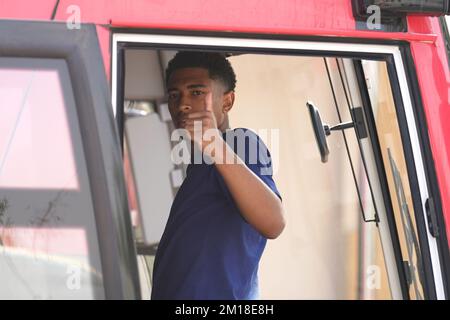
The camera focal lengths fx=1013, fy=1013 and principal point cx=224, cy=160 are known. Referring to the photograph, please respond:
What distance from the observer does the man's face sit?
2.84 meters

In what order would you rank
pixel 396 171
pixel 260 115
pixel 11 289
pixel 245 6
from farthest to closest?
pixel 260 115 → pixel 396 171 → pixel 245 6 → pixel 11 289

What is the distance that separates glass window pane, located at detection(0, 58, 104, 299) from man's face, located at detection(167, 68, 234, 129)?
33.1 inches

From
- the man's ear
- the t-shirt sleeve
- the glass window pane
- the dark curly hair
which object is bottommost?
the glass window pane

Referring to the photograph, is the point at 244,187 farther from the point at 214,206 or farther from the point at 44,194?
the point at 44,194

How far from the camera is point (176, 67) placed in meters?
2.95

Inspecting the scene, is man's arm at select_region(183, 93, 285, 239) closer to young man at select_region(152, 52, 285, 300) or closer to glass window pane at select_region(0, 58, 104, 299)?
young man at select_region(152, 52, 285, 300)

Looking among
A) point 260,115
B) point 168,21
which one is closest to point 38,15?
point 168,21

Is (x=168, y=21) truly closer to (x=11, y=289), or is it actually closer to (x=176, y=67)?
(x=176, y=67)

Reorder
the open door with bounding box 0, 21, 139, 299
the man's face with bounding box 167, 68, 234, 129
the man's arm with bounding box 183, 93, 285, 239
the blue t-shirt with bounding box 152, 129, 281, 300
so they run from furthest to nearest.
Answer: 1. the man's face with bounding box 167, 68, 234, 129
2. the blue t-shirt with bounding box 152, 129, 281, 300
3. the man's arm with bounding box 183, 93, 285, 239
4. the open door with bounding box 0, 21, 139, 299

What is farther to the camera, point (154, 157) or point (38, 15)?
point (154, 157)

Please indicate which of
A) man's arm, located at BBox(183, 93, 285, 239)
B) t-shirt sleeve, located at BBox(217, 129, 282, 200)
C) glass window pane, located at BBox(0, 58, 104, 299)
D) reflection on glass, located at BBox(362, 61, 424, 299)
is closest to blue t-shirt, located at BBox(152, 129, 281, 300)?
t-shirt sleeve, located at BBox(217, 129, 282, 200)

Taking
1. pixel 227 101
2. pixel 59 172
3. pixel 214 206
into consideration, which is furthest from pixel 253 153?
pixel 59 172

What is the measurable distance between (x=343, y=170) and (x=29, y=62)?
13.9 ft

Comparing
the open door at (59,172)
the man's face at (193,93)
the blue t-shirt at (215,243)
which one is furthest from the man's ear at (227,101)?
the open door at (59,172)
